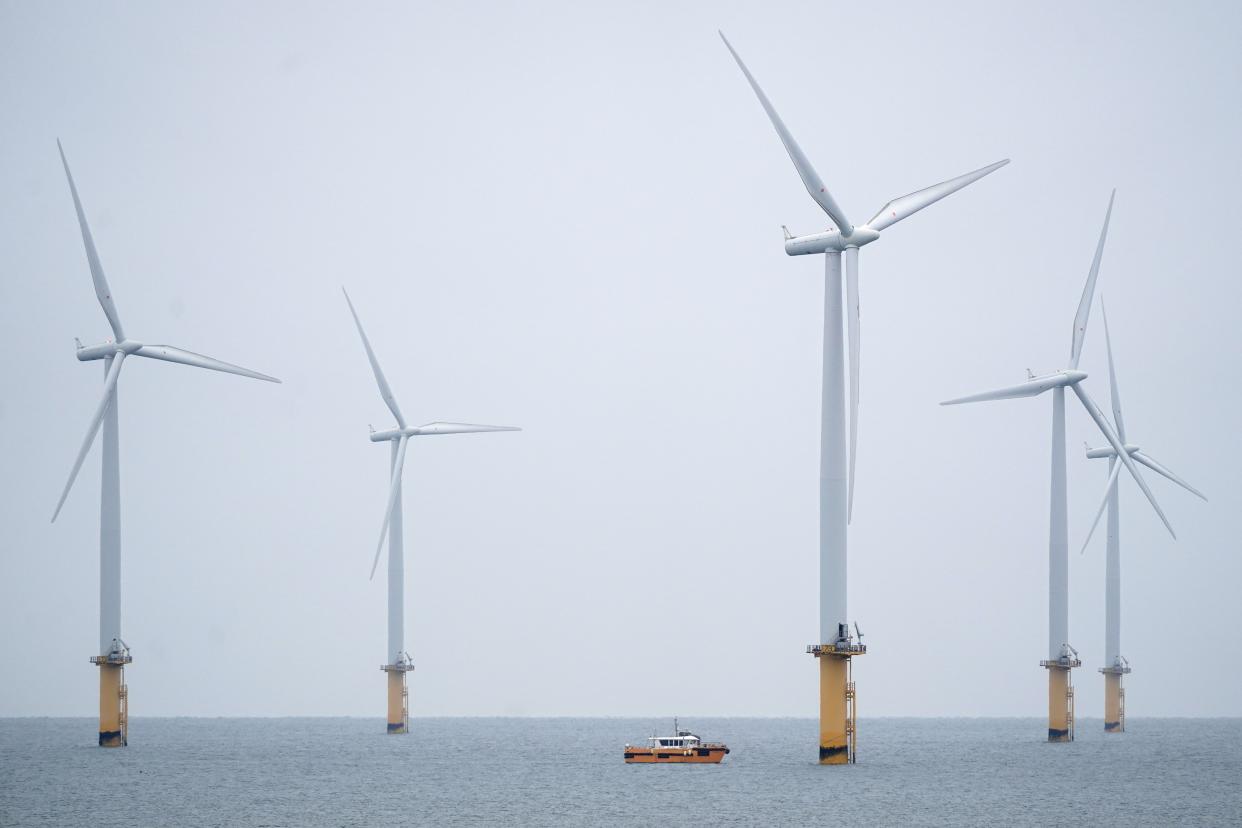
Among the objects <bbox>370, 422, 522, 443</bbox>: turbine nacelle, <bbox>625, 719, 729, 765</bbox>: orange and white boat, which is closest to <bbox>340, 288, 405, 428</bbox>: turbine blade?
<bbox>370, 422, 522, 443</bbox>: turbine nacelle

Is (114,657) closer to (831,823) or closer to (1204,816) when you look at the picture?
(831,823)

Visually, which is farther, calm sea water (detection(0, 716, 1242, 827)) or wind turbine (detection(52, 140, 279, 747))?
wind turbine (detection(52, 140, 279, 747))

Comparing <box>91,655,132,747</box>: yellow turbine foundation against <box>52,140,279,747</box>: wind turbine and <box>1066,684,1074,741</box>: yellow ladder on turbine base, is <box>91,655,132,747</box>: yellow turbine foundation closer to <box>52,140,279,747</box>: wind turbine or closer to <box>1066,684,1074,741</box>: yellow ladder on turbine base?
<box>52,140,279,747</box>: wind turbine

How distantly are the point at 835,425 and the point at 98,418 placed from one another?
64750 mm

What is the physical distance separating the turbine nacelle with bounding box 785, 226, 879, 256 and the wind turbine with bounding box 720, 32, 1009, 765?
2.9 inches

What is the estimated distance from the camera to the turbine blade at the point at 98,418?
127375 mm

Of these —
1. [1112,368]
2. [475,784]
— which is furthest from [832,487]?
[1112,368]

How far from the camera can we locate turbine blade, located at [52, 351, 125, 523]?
418 feet

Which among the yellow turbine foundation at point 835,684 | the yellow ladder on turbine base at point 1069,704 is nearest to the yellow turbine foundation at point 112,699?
the yellow turbine foundation at point 835,684

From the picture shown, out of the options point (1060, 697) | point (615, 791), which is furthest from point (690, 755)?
point (1060, 697)

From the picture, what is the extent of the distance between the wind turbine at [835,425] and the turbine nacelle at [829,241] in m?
0.07

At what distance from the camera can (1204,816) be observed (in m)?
110

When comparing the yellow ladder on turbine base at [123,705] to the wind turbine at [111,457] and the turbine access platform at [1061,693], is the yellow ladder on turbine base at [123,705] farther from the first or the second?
the turbine access platform at [1061,693]

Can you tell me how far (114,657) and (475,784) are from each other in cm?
3791
